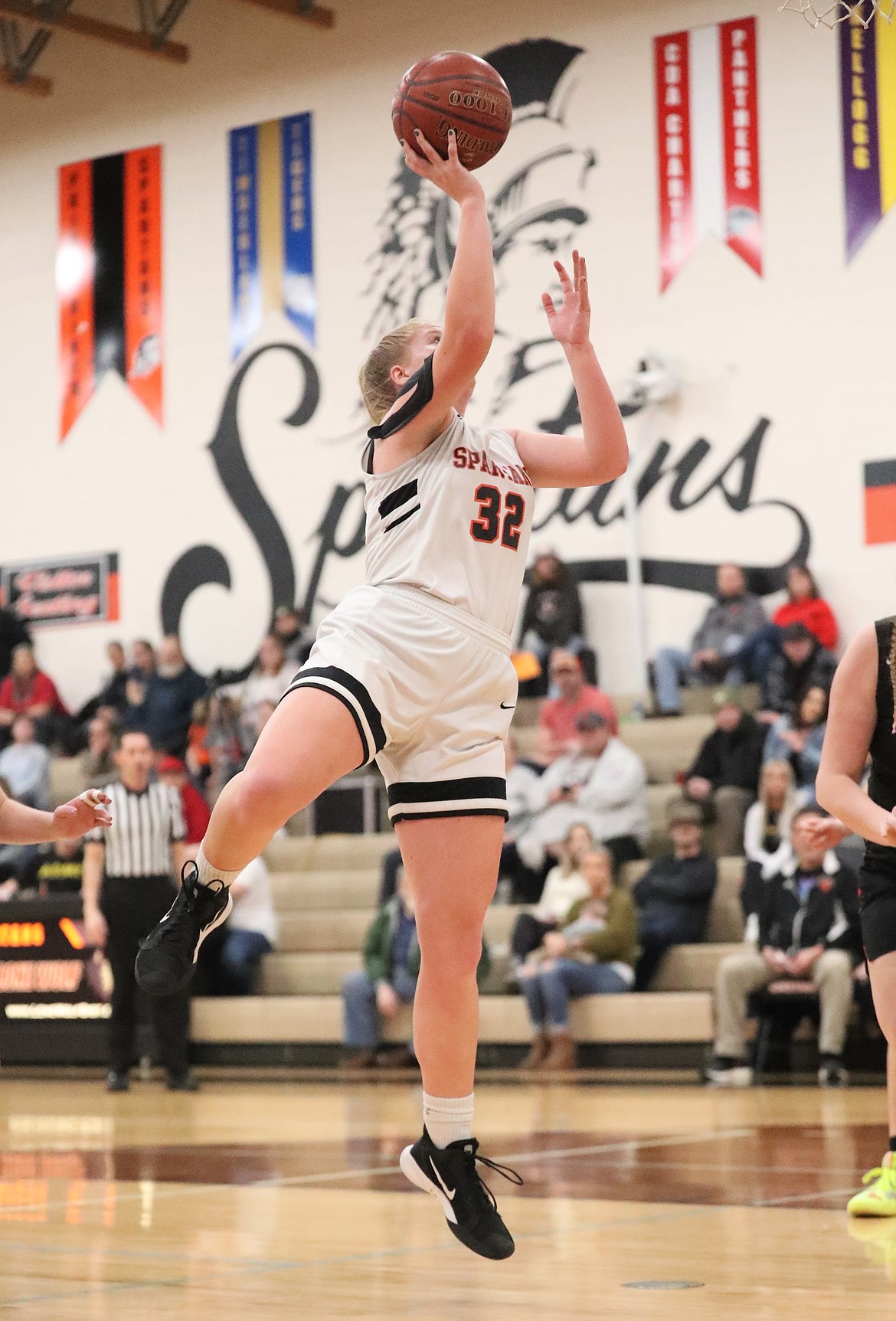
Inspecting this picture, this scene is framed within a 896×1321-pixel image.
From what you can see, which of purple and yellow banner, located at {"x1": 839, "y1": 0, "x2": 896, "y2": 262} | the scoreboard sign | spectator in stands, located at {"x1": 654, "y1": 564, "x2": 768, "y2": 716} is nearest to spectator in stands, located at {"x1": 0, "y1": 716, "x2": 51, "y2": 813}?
the scoreboard sign

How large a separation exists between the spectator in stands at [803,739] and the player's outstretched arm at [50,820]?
7.23 m

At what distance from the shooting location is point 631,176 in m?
14.0

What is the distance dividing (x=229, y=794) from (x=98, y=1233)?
5.54 ft

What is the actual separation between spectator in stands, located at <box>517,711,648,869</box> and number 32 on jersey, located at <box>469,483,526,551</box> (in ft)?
24.5

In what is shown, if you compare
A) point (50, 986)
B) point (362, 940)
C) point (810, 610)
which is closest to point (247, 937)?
point (362, 940)

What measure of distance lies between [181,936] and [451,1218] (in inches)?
30.5

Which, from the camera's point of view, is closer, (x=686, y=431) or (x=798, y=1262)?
(x=798, y=1262)

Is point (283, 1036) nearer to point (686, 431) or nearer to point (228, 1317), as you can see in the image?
point (686, 431)

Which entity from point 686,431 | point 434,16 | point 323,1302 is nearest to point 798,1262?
point 323,1302

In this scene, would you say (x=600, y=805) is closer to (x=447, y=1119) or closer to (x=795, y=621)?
(x=795, y=621)

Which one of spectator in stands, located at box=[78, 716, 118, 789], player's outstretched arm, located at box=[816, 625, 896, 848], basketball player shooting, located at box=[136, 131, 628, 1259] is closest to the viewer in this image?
basketball player shooting, located at box=[136, 131, 628, 1259]

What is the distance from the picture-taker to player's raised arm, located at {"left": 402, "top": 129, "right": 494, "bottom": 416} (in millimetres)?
3604

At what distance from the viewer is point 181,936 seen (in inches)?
141

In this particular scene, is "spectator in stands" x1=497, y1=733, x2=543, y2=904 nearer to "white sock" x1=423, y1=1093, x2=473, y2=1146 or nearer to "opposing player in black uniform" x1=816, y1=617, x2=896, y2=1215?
"opposing player in black uniform" x1=816, y1=617, x2=896, y2=1215
